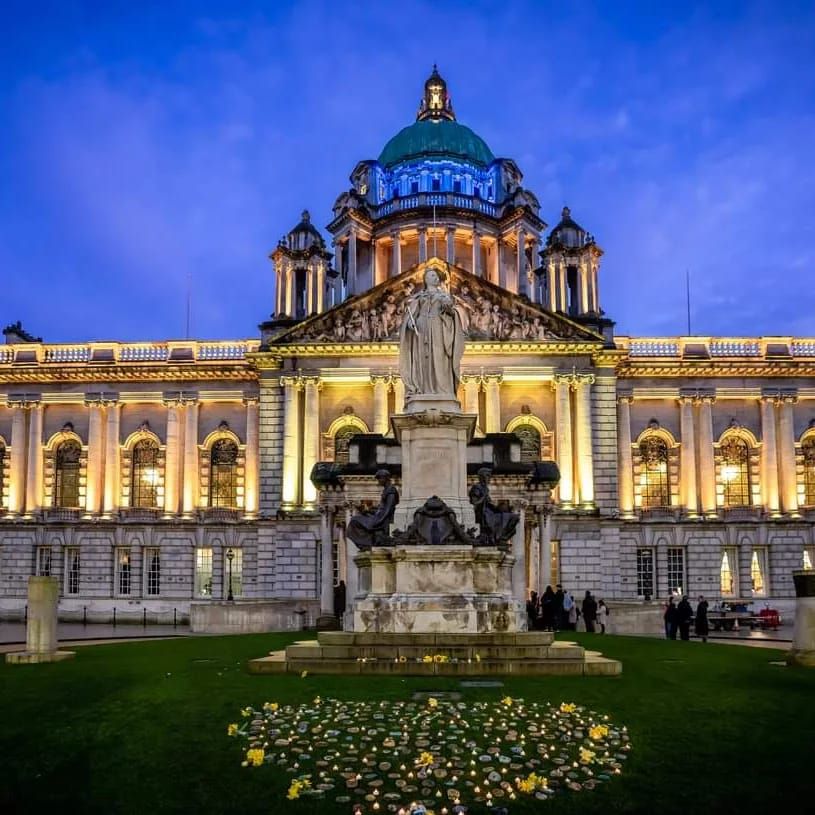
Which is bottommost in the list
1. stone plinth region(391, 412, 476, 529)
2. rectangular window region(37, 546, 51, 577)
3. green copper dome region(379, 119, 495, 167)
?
rectangular window region(37, 546, 51, 577)

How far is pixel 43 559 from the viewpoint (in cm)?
5662

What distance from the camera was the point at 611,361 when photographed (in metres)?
51.9

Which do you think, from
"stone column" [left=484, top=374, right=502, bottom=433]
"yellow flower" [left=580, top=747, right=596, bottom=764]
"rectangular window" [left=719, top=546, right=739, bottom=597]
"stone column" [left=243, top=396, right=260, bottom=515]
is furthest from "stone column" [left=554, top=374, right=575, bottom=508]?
"yellow flower" [left=580, top=747, right=596, bottom=764]

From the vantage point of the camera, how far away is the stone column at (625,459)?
180 feet

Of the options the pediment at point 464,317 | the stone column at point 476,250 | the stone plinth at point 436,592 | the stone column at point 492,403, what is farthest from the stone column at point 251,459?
the stone plinth at point 436,592

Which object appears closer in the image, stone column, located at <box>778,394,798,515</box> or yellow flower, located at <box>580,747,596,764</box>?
yellow flower, located at <box>580,747,596,764</box>

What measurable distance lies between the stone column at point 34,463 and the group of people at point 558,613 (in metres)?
34.0

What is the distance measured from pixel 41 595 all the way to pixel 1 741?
32.6 feet

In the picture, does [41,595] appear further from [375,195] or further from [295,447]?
[375,195]

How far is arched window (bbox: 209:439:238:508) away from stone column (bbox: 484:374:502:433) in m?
15.2

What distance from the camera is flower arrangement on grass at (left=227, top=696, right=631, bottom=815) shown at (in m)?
9.02

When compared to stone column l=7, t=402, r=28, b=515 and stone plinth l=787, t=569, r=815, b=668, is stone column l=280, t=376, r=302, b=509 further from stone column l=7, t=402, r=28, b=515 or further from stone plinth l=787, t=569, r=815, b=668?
stone plinth l=787, t=569, r=815, b=668

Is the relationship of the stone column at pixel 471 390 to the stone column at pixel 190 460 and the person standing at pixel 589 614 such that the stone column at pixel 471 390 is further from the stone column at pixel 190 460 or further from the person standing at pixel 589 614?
the person standing at pixel 589 614

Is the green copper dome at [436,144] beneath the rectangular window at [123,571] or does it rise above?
above
